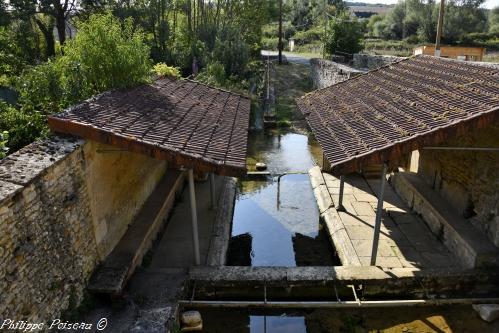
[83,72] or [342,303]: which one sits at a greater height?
[83,72]

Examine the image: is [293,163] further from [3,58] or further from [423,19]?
[423,19]

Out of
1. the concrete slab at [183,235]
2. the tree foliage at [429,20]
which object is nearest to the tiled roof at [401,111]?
the concrete slab at [183,235]

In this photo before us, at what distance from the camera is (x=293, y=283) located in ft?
23.3

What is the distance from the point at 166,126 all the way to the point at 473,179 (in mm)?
6426

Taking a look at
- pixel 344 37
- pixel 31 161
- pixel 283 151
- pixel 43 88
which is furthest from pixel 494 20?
A: pixel 31 161

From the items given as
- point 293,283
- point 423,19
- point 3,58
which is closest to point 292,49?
point 423,19

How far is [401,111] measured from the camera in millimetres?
7355

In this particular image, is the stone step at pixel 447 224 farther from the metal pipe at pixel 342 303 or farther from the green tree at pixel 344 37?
the green tree at pixel 344 37

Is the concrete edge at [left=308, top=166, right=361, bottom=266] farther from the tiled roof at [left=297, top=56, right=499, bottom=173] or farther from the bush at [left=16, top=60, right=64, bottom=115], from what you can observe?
the bush at [left=16, top=60, right=64, bottom=115]

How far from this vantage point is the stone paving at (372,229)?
7.95 m

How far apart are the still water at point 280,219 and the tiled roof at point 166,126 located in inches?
124

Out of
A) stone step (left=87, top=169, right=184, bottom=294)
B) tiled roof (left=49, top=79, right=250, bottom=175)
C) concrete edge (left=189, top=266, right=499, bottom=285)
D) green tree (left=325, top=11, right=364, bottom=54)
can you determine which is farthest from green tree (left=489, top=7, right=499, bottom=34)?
stone step (left=87, top=169, right=184, bottom=294)

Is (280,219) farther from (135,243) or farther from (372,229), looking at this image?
(135,243)

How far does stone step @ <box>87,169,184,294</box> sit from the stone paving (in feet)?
13.3
